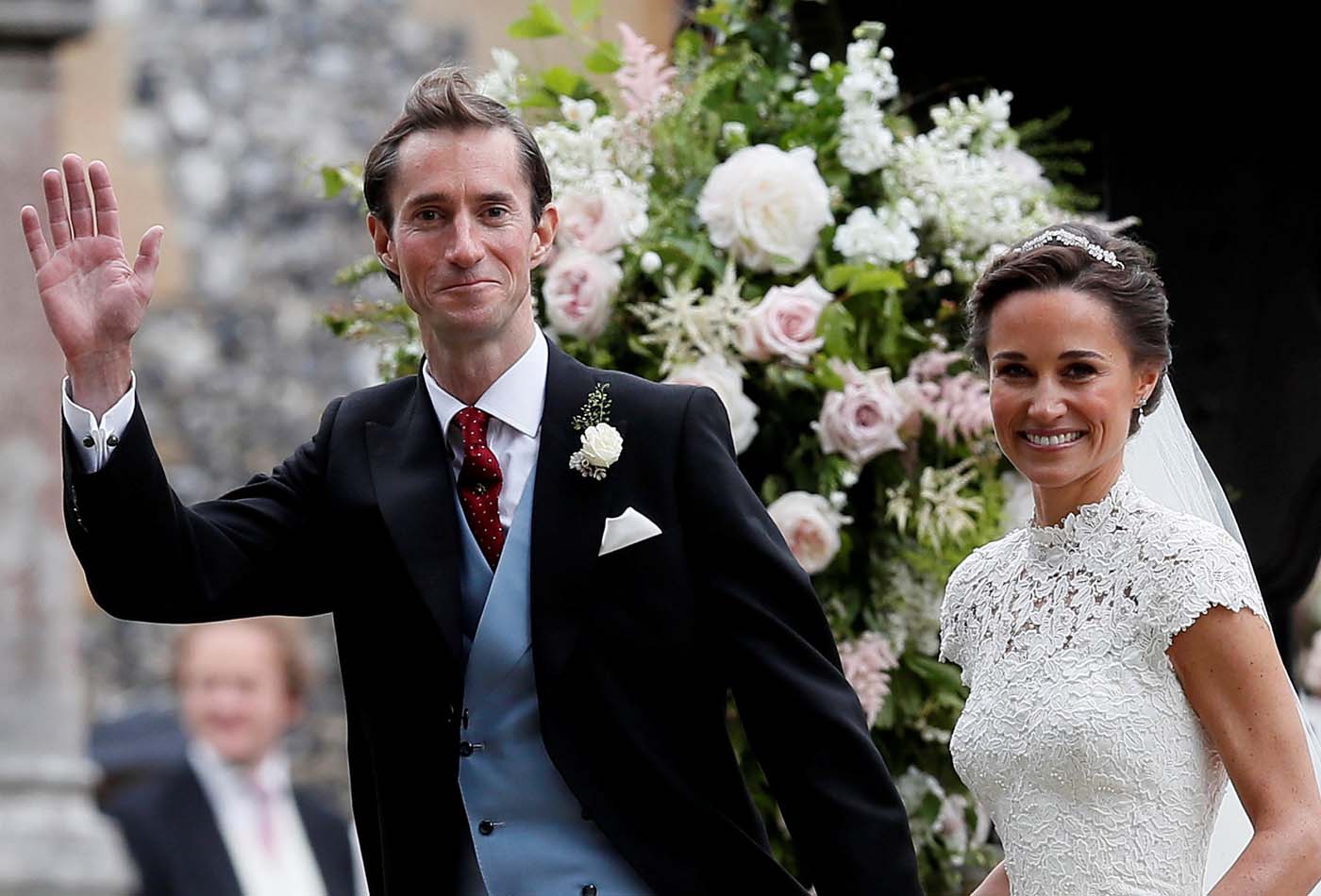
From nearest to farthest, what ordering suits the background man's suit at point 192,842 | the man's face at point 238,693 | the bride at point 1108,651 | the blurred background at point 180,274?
the bride at point 1108,651, the background man's suit at point 192,842, the man's face at point 238,693, the blurred background at point 180,274

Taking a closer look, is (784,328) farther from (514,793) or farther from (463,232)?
(514,793)

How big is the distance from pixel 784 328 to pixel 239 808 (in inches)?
85.0

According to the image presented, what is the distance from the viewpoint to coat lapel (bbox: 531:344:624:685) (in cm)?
347

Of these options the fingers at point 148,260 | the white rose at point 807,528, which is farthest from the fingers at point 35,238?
the white rose at point 807,528

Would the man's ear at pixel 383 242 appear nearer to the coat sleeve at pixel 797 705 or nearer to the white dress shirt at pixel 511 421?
the white dress shirt at pixel 511 421

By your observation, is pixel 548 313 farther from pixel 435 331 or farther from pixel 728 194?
pixel 435 331

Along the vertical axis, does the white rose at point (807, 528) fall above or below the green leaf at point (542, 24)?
below

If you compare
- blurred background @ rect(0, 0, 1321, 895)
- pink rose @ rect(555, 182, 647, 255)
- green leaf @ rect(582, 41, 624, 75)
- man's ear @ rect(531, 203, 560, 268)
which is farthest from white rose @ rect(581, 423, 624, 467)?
A: blurred background @ rect(0, 0, 1321, 895)

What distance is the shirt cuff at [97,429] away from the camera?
344cm

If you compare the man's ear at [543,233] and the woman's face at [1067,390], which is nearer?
the woman's face at [1067,390]

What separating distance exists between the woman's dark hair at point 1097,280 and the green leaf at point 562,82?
5.45 feet

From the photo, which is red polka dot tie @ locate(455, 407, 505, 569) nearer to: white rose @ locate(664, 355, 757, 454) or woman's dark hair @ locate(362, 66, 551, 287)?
woman's dark hair @ locate(362, 66, 551, 287)

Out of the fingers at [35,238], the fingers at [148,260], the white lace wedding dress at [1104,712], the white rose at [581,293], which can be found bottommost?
the white lace wedding dress at [1104,712]

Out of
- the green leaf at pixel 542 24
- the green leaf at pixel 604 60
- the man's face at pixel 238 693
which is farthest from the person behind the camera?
the man's face at pixel 238 693
